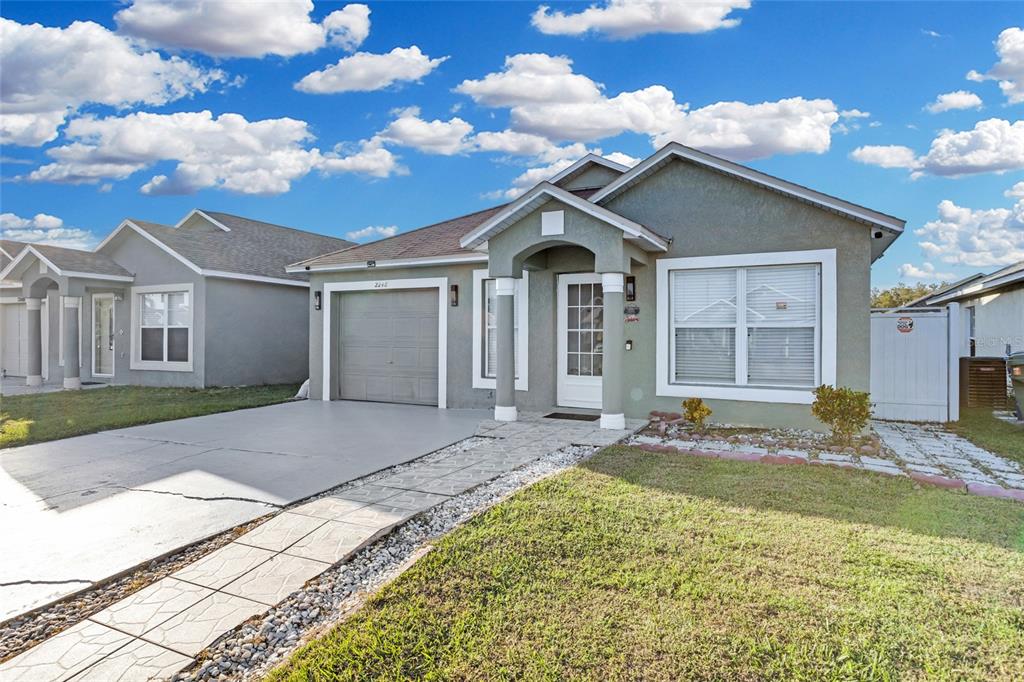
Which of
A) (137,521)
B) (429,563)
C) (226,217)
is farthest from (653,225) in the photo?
(226,217)

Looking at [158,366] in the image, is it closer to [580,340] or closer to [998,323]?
[580,340]

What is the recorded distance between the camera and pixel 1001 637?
9.51ft

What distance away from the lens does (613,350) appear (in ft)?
28.1

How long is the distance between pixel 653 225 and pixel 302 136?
13.8 meters

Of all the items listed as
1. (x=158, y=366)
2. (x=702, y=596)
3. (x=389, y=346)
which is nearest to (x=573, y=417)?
(x=389, y=346)

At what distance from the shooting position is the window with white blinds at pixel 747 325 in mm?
8578

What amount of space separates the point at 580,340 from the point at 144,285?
42.5ft

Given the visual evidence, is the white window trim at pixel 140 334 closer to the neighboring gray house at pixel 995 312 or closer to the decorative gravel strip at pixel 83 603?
the decorative gravel strip at pixel 83 603

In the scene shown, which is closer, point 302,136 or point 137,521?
point 137,521

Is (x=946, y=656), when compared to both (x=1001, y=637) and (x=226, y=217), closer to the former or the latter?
(x=1001, y=637)

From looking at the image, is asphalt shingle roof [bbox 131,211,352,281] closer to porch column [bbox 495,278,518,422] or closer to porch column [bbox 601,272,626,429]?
porch column [bbox 495,278,518,422]

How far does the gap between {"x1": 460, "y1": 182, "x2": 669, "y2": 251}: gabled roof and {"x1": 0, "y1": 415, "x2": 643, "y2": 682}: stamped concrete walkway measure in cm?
427

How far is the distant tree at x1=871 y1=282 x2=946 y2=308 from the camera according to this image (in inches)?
1631

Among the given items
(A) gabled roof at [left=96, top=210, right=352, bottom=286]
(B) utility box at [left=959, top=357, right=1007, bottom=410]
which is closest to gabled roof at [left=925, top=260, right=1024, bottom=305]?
(B) utility box at [left=959, top=357, right=1007, bottom=410]
